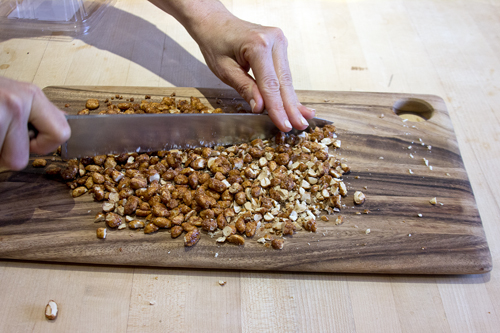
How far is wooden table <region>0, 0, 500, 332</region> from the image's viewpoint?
77 cm

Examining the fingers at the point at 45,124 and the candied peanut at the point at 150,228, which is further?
the candied peanut at the point at 150,228

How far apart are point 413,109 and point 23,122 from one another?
1135 millimetres

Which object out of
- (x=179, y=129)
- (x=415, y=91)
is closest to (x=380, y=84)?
(x=415, y=91)

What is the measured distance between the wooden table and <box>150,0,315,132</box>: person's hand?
24 centimetres

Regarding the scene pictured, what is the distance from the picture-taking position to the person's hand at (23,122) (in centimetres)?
65

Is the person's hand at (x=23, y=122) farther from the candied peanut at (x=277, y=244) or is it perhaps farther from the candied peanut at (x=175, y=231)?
the candied peanut at (x=277, y=244)

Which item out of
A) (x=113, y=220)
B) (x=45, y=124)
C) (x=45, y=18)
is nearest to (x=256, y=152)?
(x=113, y=220)

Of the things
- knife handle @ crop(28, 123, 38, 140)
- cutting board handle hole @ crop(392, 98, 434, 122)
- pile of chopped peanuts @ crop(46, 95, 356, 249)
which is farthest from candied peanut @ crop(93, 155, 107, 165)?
cutting board handle hole @ crop(392, 98, 434, 122)

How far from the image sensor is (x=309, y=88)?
4.28 ft

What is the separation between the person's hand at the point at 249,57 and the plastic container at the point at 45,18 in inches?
22.2

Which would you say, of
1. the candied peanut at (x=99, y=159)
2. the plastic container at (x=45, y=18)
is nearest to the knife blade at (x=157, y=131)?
the candied peanut at (x=99, y=159)

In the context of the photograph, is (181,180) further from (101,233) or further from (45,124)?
(45,124)

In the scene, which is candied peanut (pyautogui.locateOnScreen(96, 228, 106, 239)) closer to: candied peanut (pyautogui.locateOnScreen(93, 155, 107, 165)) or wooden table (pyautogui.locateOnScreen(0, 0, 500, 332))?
wooden table (pyautogui.locateOnScreen(0, 0, 500, 332))

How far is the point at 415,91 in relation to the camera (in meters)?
1.32
